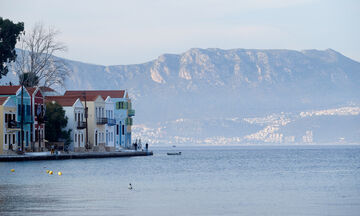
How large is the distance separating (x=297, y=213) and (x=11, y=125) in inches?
2306

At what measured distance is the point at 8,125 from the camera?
301 ft

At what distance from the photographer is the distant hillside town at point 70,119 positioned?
3647 inches

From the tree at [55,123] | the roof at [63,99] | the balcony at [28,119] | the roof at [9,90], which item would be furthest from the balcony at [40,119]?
the roof at [63,99]

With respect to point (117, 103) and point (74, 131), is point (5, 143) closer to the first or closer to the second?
point (74, 131)

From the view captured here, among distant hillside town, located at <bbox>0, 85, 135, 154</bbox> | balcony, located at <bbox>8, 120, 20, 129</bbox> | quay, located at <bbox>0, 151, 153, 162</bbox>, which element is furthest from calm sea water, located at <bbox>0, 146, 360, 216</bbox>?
distant hillside town, located at <bbox>0, 85, 135, 154</bbox>

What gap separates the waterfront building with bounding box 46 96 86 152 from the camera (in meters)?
108

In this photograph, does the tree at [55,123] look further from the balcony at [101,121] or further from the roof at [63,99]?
the balcony at [101,121]

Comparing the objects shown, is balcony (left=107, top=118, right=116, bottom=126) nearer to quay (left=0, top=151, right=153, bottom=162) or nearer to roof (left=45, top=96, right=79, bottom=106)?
quay (left=0, top=151, right=153, bottom=162)

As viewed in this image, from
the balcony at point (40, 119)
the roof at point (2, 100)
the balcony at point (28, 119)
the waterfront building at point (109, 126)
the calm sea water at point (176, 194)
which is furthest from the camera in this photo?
the waterfront building at point (109, 126)

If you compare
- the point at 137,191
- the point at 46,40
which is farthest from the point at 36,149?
the point at 137,191

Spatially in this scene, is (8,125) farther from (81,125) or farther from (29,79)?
(29,79)

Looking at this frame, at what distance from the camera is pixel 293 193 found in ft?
160

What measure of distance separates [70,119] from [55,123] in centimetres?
357

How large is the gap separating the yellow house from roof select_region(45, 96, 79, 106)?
48.0ft
